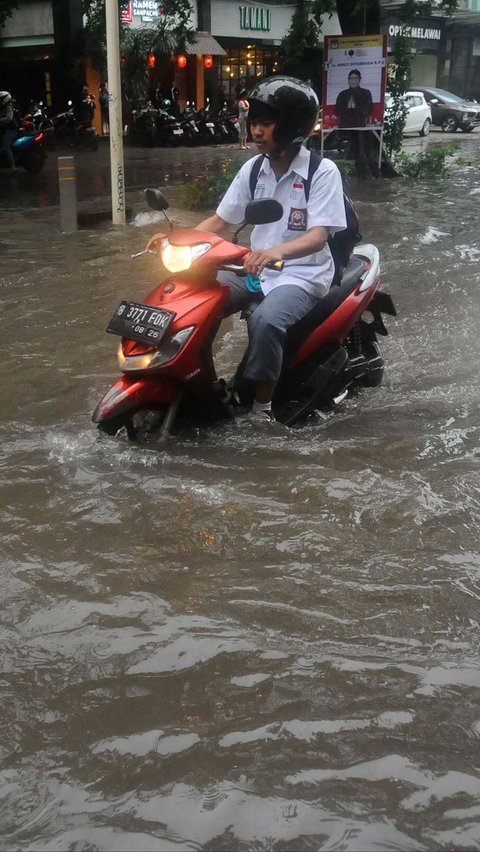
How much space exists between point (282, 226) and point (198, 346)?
84 cm

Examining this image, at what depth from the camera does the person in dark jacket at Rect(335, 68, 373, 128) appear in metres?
16.1

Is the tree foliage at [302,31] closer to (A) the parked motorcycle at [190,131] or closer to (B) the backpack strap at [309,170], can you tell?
(B) the backpack strap at [309,170]

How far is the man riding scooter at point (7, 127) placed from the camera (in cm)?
1766

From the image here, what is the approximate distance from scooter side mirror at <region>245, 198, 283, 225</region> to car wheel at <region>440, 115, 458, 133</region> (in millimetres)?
32500

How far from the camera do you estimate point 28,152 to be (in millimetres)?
18016

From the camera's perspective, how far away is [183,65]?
112 ft

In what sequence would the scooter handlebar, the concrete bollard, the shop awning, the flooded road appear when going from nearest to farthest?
the flooded road → the scooter handlebar → the concrete bollard → the shop awning

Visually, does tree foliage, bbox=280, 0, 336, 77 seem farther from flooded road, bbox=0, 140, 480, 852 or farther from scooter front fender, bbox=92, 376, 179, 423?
scooter front fender, bbox=92, 376, 179, 423

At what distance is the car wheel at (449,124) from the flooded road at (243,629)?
3085 cm

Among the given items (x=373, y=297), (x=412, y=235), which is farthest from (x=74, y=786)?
(x=412, y=235)

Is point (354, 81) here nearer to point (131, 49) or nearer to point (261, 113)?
point (261, 113)

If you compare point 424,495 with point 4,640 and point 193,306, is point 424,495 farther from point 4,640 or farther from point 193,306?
point 4,640

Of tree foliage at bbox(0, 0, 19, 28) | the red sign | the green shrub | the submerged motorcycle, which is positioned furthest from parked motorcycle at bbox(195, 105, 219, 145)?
the submerged motorcycle

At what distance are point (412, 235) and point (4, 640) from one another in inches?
363
